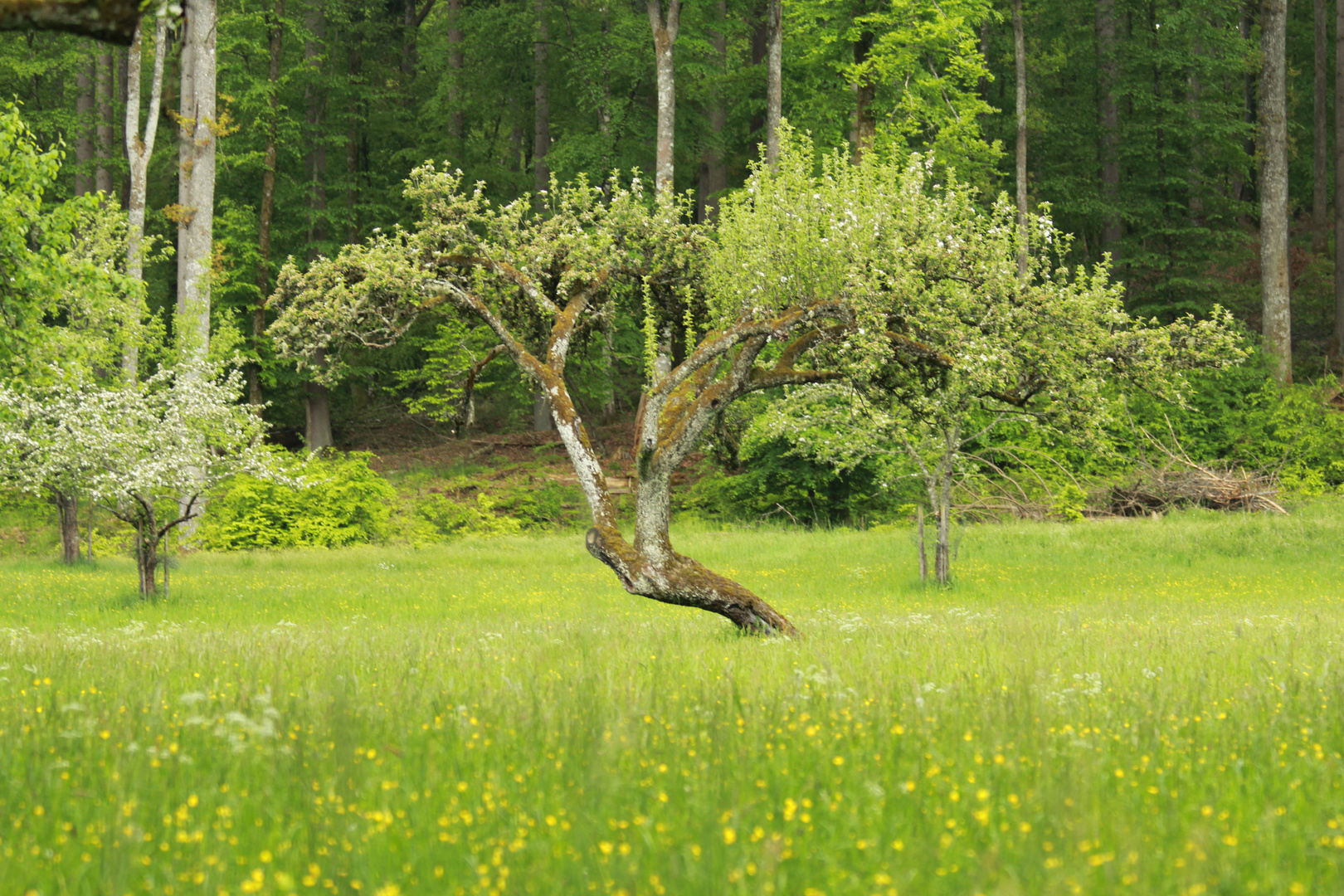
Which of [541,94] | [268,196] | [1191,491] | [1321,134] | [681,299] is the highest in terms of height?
[541,94]

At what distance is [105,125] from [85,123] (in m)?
1.48

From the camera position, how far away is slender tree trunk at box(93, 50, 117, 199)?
37062mm

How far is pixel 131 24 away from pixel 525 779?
431 cm

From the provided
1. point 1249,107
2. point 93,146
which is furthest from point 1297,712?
point 1249,107

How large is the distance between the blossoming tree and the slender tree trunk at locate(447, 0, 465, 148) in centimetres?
2481

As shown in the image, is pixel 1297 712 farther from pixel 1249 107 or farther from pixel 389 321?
pixel 1249 107

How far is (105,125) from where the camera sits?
37781 mm

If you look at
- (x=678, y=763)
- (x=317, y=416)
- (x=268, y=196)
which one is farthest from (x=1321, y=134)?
(x=678, y=763)

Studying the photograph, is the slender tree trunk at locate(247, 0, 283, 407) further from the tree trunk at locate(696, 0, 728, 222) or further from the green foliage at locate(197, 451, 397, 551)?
the tree trunk at locate(696, 0, 728, 222)

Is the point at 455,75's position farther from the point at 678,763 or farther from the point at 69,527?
the point at 678,763

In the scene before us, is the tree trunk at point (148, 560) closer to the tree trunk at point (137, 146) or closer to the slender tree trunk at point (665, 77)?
the tree trunk at point (137, 146)

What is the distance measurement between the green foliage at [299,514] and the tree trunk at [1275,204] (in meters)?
27.9

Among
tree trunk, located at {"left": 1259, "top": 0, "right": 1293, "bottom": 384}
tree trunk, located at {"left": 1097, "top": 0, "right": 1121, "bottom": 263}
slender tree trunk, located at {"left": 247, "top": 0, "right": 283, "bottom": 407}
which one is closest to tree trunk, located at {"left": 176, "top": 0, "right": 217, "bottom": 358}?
slender tree trunk, located at {"left": 247, "top": 0, "right": 283, "bottom": 407}

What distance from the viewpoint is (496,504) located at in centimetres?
3334
